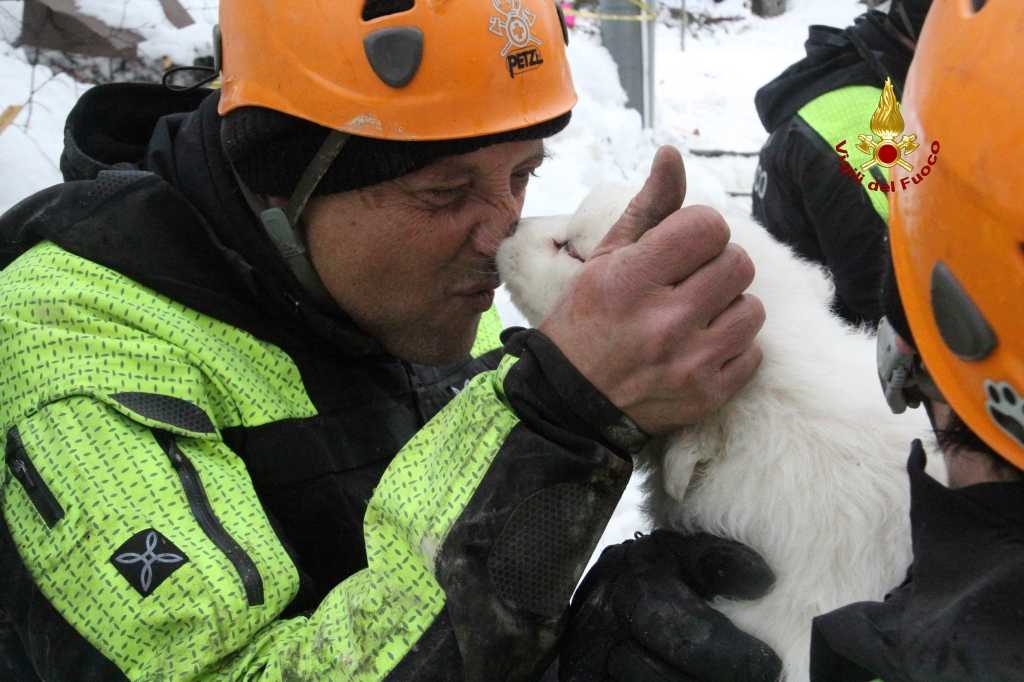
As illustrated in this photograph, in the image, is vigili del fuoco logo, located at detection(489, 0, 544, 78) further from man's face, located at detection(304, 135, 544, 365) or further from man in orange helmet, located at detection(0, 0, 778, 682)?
man's face, located at detection(304, 135, 544, 365)

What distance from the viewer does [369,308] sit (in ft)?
6.73

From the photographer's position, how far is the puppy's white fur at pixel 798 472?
147 centimetres

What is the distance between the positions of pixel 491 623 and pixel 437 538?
0.51ft

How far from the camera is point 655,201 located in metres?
1.50

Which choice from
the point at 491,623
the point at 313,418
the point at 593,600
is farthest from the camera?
the point at 313,418

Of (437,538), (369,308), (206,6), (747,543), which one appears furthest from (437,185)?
(206,6)

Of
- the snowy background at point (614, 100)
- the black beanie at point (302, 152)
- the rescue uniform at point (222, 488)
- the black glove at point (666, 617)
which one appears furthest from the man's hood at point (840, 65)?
the rescue uniform at point (222, 488)

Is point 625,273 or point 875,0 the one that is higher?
point 625,273

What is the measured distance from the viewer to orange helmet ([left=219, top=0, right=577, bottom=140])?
1.85 meters

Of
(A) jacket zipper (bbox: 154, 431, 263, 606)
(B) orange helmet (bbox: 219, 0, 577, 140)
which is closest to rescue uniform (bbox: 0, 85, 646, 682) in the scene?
(A) jacket zipper (bbox: 154, 431, 263, 606)

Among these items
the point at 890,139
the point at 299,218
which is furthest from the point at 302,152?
the point at 890,139

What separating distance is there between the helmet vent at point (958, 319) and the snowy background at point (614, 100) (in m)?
1.10

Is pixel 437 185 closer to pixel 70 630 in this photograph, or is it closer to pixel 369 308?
pixel 369 308

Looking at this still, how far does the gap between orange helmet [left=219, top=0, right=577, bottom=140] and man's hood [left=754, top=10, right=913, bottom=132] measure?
5.70 feet
